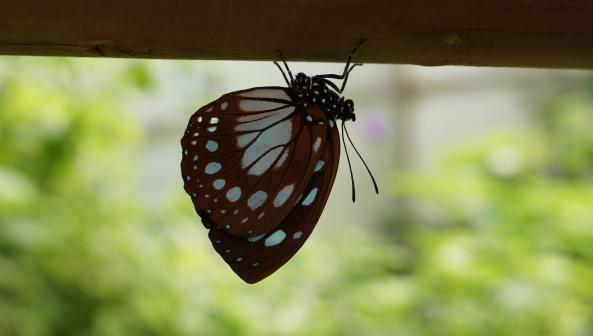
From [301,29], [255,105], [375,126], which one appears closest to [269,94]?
[255,105]

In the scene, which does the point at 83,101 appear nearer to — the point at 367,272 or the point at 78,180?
the point at 78,180

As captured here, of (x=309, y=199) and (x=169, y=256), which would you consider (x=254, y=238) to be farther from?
(x=169, y=256)

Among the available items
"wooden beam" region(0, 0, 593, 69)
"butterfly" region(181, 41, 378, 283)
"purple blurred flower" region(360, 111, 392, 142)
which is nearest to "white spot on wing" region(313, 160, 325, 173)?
"butterfly" region(181, 41, 378, 283)

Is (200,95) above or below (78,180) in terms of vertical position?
above

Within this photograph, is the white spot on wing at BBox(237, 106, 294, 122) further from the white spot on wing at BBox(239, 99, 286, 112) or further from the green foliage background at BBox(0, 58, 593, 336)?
the green foliage background at BBox(0, 58, 593, 336)

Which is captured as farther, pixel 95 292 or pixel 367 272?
pixel 367 272

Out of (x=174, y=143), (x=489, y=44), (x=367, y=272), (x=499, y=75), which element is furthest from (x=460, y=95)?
(x=489, y=44)
